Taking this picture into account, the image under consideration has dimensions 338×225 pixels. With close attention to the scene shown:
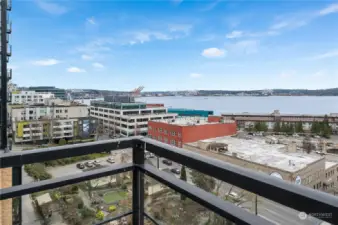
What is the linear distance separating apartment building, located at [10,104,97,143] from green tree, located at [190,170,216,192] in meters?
19.4

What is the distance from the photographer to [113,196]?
0.97m

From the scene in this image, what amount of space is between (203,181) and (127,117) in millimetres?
22091

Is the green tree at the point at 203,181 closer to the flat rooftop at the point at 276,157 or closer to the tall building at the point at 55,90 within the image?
the flat rooftop at the point at 276,157

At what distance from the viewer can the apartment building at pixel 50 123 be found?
1716 centimetres

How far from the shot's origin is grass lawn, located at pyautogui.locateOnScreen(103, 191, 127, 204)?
936 millimetres

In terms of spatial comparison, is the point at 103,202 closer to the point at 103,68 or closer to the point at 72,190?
the point at 72,190

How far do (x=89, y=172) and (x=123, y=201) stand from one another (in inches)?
8.4

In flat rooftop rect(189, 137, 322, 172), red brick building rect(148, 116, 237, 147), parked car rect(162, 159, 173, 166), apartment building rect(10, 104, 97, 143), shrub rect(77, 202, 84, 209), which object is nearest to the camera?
parked car rect(162, 159, 173, 166)

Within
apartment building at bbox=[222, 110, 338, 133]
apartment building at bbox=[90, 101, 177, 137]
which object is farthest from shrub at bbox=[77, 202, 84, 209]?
apartment building at bbox=[222, 110, 338, 133]

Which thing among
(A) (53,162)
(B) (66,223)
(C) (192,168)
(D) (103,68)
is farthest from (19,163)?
(D) (103,68)

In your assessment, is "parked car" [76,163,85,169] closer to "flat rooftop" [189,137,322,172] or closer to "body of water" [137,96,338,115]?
"flat rooftop" [189,137,322,172]

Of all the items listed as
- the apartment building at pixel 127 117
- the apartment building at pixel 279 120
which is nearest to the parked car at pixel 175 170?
the apartment building at pixel 127 117

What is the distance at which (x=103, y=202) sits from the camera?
0.93 meters

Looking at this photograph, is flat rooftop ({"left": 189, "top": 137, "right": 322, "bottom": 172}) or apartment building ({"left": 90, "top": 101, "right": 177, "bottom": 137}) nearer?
flat rooftop ({"left": 189, "top": 137, "right": 322, "bottom": 172})
